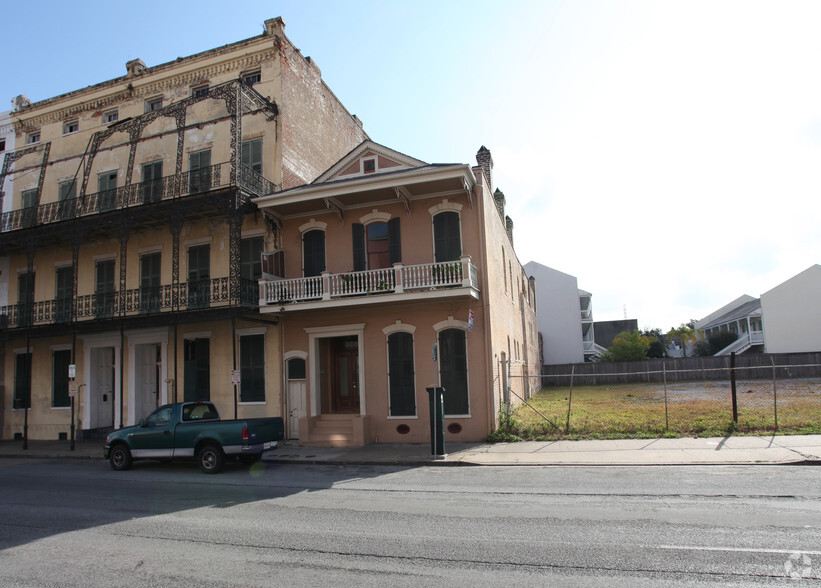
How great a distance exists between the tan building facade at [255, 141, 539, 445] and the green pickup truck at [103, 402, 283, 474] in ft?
11.2

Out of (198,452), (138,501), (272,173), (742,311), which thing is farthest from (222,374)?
(742,311)

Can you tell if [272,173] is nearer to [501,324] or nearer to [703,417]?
[501,324]

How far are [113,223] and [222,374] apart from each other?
6.80 meters

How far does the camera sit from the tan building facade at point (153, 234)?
1853 centimetres

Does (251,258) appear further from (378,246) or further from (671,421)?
(671,421)

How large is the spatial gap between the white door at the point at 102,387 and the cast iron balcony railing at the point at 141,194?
5.61 m

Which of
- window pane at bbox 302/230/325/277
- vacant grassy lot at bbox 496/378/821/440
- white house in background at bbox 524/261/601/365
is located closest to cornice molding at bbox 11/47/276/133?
window pane at bbox 302/230/325/277

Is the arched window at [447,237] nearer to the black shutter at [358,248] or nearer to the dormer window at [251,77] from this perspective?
the black shutter at [358,248]

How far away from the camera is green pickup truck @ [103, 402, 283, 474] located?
42.7 ft

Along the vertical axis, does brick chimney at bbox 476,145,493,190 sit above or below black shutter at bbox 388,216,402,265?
above

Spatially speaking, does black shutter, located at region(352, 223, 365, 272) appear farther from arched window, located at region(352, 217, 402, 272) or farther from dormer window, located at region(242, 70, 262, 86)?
dormer window, located at region(242, 70, 262, 86)

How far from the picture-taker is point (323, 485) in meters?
11.0

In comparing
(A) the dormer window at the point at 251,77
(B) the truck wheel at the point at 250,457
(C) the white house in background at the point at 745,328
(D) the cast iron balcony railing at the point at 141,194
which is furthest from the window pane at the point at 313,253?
(C) the white house in background at the point at 745,328

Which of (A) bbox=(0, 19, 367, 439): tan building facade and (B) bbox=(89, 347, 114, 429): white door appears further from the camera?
(B) bbox=(89, 347, 114, 429): white door
